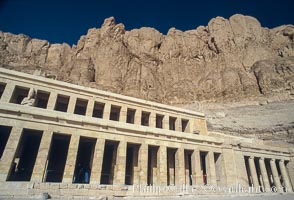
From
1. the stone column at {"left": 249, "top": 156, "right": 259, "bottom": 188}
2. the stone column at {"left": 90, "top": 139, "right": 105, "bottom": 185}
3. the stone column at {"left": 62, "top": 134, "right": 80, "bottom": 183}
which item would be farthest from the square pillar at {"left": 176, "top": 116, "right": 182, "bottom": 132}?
the stone column at {"left": 62, "top": 134, "right": 80, "bottom": 183}

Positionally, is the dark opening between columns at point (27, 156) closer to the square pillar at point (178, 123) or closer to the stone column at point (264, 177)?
the square pillar at point (178, 123)

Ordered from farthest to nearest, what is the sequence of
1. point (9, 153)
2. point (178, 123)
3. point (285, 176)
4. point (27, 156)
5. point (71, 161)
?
point (178, 123) < point (285, 176) < point (27, 156) < point (71, 161) < point (9, 153)

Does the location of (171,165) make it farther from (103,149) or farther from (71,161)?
(71,161)

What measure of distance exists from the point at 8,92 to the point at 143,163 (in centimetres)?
1338

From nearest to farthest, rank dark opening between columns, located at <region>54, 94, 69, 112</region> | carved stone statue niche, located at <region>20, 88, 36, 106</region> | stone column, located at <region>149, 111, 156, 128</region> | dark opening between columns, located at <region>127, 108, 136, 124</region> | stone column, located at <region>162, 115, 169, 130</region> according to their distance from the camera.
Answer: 1. carved stone statue niche, located at <region>20, 88, 36, 106</region>
2. dark opening between columns, located at <region>54, 94, 69, 112</region>
3. stone column, located at <region>149, 111, 156, 128</region>
4. dark opening between columns, located at <region>127, 108, 136, 124</region>
5. stone column, located at <region>162, 115, 169, 130</region>

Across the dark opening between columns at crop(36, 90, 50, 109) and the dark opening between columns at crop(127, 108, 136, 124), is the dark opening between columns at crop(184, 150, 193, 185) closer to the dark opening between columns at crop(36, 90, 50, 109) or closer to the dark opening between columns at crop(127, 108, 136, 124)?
the dark opening between columns at crop(127, 108, 136, 124)

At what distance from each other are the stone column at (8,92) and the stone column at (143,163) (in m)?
12.3

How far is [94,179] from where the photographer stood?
1399cm

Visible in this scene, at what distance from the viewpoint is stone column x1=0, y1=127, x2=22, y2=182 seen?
38.5ft

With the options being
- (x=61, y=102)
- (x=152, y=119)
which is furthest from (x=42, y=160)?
(x=152, y=119)

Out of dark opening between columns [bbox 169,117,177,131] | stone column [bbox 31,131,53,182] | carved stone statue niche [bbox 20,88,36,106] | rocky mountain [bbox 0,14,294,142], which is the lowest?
stone column [bbox 31,131,53,182]

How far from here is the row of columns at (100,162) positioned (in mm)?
12525

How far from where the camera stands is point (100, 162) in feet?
48.2

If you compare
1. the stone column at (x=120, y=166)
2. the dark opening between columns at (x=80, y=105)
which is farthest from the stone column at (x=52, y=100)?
the stone column at (x=120, y=166)
